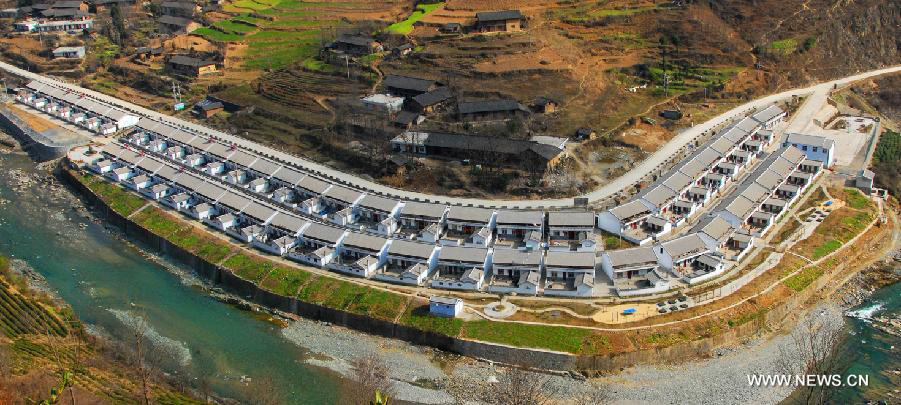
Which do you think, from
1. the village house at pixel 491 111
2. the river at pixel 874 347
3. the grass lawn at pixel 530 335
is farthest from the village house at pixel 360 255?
the river at pixel 874 347

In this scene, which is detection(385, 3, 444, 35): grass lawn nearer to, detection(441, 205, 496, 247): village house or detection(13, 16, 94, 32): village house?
detection(441, 205, 496, 247): village house

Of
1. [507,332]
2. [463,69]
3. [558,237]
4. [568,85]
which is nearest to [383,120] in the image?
[463,69]

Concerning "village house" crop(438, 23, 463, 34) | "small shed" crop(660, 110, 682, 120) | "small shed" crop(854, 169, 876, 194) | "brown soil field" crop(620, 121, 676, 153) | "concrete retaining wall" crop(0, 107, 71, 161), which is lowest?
"concrete retaining wall" crop(0, 107, 71, 161)

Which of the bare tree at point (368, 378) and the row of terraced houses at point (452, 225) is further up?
the row of terraced houses at point (452, 225)

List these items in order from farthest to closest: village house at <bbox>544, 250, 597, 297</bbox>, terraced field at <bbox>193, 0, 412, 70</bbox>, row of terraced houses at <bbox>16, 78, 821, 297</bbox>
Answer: terraced field at <bbox>193, 0, 412, 70</bbox>
row of terraced houses at <bbox>16, 78, 821, 297</bbox>
village house at <bbox>544, 250, 597, 297</bbox>

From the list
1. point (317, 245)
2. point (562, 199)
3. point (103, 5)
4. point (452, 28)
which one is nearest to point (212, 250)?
point (317, 245)

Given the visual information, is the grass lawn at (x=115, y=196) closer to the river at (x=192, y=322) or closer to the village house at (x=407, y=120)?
the river at (x=192, y=322)

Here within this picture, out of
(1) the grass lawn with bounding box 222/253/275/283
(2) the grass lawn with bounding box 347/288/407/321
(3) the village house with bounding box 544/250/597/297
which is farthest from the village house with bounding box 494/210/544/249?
(1) the grass lawn with bounding box 222/253/275/283
